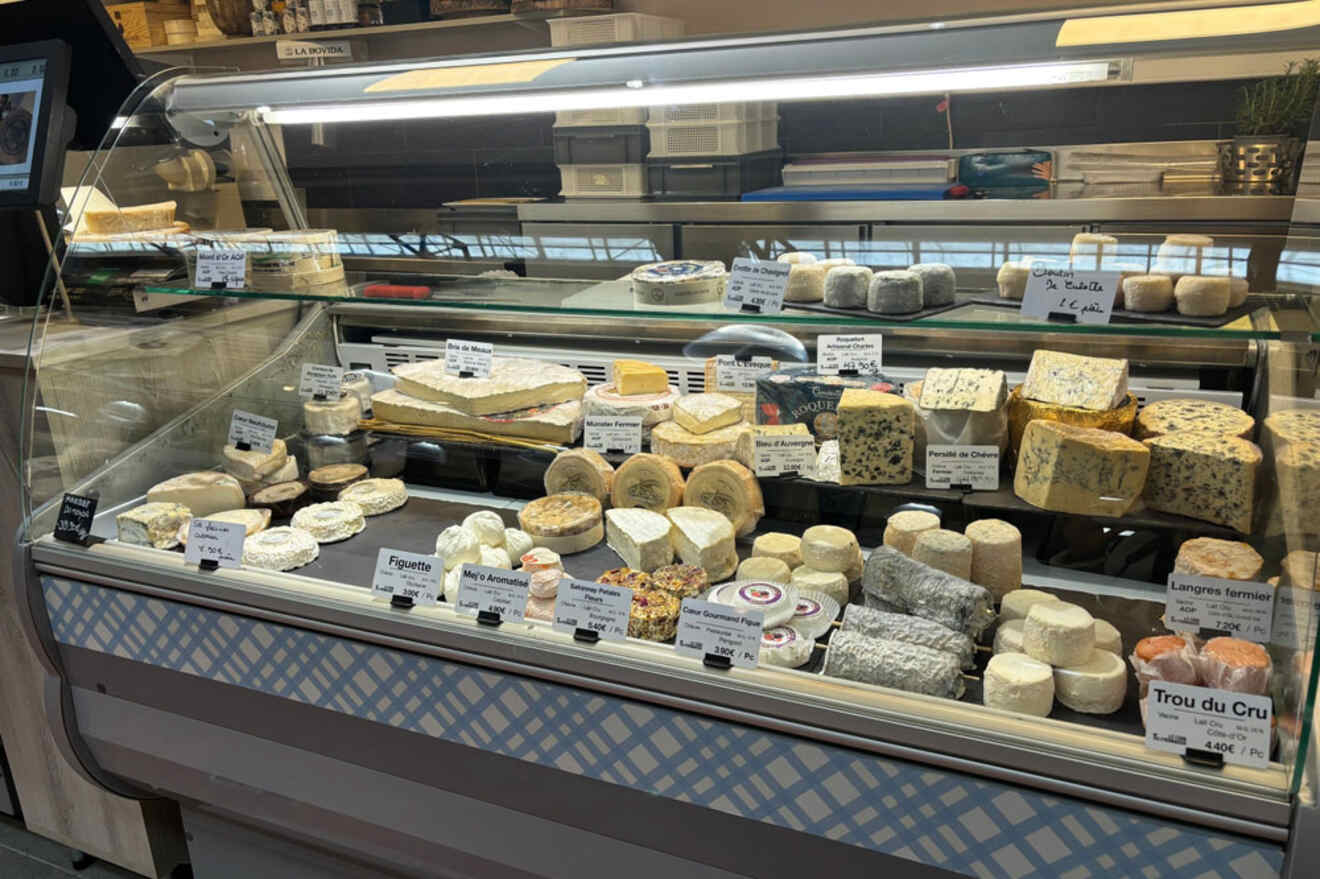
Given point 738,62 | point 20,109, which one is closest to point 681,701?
point 738,62

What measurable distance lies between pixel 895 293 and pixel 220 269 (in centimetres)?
146

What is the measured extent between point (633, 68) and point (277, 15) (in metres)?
4.72

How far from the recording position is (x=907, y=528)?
1812mm

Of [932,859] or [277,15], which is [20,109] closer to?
[932,859]

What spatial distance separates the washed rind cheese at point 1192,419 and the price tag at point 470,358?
55.8 inches

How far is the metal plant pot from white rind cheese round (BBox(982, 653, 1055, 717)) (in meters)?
1.38

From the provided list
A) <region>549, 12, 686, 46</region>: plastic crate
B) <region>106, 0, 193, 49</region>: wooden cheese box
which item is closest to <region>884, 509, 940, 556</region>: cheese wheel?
<region>549, 12, 686, 46</region>: plastic crate

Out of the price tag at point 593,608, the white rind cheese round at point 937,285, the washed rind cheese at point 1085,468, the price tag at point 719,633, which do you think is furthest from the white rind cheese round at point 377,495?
the washed rind cheese at point 1085,468

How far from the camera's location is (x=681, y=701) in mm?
1533

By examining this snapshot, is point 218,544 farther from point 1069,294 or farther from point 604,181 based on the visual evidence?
point 604,181

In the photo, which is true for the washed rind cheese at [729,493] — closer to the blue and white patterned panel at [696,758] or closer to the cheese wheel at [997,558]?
the cheese wheel at [997,558]

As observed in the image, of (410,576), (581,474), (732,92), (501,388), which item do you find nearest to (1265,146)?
(732,92)

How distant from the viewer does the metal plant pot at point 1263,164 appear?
220 centimetres

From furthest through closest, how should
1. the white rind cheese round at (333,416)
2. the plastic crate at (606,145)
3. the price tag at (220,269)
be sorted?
the plastic crate at (606,145) → the white rind cheese round at (333,416) → the price tag at (220,269)
